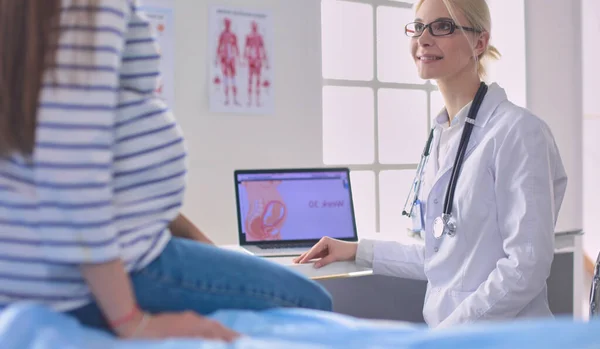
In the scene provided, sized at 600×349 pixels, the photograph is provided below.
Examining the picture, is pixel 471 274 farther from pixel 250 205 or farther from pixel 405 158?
pixel 405 158

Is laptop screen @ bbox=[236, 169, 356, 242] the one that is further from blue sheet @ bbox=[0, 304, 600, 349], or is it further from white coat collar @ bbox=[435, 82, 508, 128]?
blue sheet @ bbox=[0, 304, 600, 349]

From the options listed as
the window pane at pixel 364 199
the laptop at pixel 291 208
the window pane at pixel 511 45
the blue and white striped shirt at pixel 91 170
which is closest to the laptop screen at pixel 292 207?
the laptop at pixel 291 208

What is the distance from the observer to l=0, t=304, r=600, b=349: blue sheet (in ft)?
1.74

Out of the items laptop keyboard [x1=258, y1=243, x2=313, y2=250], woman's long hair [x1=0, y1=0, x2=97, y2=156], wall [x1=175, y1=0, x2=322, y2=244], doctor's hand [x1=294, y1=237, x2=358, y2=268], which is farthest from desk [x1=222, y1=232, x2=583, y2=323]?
woman's long hair [x1=0, y1=0, x2=97, y2=156]

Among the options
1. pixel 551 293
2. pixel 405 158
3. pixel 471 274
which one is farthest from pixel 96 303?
pixel 405 158

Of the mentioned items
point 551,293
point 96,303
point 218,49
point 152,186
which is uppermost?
point 218,49

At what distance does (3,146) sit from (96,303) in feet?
0.72

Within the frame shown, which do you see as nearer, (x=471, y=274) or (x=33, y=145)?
(x=33, y=145)

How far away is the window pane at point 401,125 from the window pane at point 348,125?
72 mm

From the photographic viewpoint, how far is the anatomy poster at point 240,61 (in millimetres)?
2297

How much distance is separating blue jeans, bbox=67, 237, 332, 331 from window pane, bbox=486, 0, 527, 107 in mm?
2478

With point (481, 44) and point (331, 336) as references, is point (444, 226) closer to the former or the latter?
point (481, 44)

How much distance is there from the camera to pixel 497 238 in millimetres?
1376

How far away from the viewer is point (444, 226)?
1.43 meters
